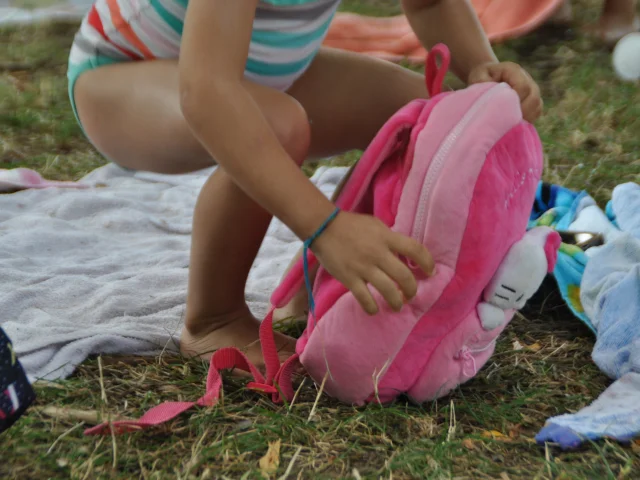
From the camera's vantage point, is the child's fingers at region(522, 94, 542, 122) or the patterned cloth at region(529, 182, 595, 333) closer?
the child's fingers at region(522, 94, 542, 122)

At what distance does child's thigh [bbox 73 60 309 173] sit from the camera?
1.21 metres

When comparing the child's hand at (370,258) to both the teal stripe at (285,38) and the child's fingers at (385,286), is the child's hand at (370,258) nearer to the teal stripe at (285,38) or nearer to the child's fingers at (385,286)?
the child's fingers at (385,286)

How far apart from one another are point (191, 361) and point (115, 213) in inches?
30.2

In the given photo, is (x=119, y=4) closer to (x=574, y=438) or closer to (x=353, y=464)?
(x=353, y=464)

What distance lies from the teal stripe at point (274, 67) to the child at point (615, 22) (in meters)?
2.29

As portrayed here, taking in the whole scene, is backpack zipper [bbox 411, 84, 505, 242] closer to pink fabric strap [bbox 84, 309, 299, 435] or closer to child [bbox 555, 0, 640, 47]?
pink fabric strap [bbox 84, 309, 299, 435]

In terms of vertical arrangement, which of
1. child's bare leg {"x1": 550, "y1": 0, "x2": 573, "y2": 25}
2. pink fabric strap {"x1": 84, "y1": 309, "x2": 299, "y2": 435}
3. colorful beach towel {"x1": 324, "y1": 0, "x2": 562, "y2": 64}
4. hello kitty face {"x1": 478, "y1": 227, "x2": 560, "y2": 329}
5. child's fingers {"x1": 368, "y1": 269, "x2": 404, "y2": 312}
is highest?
child's fingers {"x1": 368, "y1": 269, "x2": 404, "y2": 312}

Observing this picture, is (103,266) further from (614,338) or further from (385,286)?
(614,338)

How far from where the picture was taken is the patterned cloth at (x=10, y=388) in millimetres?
A: 938

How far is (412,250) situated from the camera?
99 cm

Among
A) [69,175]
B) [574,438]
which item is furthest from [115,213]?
[574,438]

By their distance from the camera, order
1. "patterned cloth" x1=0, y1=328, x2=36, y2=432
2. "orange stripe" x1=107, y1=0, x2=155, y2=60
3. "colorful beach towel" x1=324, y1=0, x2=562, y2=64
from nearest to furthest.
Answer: "patterned cloth" x1=0, y1=328, x2=36, y2=432 → "orange stripe" x1=107, y1=0, x2=155, y2=60 → "colorful beach towel" x1=324, y1=0, x2=562, y2=64

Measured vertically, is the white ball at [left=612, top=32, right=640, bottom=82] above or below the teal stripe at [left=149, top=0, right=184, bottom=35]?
below

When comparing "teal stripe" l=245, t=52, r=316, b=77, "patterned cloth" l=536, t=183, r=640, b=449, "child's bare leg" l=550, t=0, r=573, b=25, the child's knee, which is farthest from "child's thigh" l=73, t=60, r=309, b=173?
"child's bare leg" l=550, t=0, r=573, b=25
